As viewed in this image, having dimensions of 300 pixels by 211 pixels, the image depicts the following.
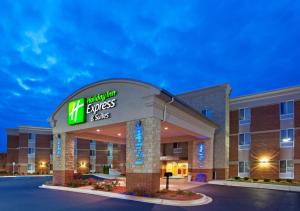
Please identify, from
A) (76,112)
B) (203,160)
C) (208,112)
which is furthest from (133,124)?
(208,112)

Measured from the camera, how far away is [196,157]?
28.4 meters

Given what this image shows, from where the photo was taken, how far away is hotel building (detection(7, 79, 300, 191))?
1633 centimetres

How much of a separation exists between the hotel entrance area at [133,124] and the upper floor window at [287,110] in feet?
25.4

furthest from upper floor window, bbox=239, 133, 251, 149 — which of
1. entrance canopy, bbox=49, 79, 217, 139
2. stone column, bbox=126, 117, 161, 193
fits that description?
stone column, bbox=126, 117, 161, 193

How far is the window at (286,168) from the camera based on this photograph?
26844mm

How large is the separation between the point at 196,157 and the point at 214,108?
6628 millimetres

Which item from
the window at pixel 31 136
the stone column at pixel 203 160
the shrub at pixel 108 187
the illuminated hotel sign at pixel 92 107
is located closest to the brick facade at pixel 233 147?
the stone column at pixel 203 160

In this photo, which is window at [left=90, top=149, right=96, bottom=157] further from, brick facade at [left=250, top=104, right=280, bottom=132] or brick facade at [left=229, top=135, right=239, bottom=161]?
brick facade at [left=250, top=104, right=280, bottom=132]

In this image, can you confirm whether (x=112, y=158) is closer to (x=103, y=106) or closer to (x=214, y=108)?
(x=214, y=108)

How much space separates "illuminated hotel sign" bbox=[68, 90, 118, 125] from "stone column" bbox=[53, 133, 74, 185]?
6.25ft

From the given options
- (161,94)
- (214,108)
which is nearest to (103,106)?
(161,94)

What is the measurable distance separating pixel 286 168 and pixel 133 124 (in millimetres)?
19457

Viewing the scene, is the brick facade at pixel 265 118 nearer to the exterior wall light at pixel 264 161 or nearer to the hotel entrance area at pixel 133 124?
the exterior wall light at pixel 264 161

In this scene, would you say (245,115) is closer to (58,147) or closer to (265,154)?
(265,154)
